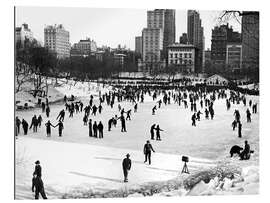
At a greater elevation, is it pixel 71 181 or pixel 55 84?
pixel 55 84

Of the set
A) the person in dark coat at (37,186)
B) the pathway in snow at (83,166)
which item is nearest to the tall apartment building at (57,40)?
the pathway in snow at (83,166)

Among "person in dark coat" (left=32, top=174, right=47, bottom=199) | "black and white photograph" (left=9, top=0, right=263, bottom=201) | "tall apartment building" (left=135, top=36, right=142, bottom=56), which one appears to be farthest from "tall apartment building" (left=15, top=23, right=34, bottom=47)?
"person in dark coat" (left=32, top=174, right=47, bottom=199)

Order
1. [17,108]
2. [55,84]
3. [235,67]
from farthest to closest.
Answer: [235,67] < [55,84] < [17,108]

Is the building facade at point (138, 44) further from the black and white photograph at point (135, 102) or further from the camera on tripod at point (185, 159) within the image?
the camera on tripod at point (185, 159)

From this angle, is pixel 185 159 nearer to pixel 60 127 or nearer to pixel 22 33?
pixel 60 127
